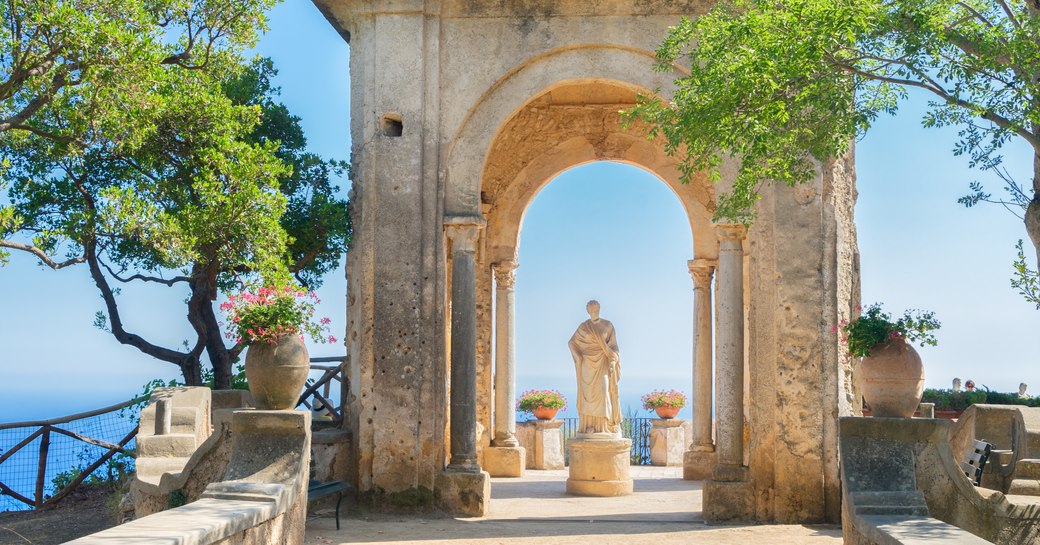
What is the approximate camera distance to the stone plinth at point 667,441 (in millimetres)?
19594

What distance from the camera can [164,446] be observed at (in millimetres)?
11695

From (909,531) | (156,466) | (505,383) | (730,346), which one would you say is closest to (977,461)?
(909,531)

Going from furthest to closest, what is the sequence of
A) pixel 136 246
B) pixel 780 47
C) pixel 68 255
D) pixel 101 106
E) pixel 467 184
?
pixel 136 246, pixel 68 255, pixel 467 184, pixel 101 106, pixel 780 47

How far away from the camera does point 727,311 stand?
41.4 feet

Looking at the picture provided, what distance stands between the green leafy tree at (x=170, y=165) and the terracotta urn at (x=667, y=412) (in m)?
6.86

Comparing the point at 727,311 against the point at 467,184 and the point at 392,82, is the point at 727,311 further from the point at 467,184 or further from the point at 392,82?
the point at 392,82

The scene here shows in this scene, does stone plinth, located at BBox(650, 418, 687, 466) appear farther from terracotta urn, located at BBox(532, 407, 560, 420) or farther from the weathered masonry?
the weathered masonry

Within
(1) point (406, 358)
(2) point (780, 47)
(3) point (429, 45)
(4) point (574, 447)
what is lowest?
(4) point (574, 447)

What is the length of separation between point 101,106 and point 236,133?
249cm

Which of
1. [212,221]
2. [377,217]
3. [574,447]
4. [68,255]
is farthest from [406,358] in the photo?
[68,255]

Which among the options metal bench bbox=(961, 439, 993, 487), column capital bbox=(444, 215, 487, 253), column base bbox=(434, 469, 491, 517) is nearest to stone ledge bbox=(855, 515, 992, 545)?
metal bench bbox=(961, 439, 993, 487)

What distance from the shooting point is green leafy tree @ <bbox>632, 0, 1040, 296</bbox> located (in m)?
8.98

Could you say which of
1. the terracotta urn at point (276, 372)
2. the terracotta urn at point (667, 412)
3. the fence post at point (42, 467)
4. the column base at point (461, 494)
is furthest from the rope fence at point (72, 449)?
the terracotta urn at point (667, 412)

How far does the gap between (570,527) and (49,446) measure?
7.30m
